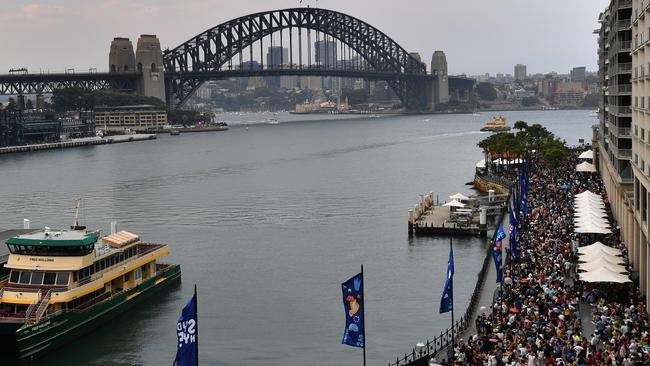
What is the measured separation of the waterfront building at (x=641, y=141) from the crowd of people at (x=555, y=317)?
4.88 ft

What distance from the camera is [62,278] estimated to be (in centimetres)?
3002

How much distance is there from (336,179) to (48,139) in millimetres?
75736

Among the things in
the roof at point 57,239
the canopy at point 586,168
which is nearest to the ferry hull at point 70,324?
the roof at point 57,239

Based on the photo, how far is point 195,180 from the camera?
82625mm

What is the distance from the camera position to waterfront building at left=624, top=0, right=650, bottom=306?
27.0m

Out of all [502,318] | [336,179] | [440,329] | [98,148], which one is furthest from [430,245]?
[98,148]

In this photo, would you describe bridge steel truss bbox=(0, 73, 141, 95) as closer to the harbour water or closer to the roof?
the harbour water

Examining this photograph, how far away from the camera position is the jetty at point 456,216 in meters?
48.2

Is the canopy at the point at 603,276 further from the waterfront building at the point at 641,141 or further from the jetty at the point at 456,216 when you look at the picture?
the jetty at the point at 456,216

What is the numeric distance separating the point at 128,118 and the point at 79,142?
118 ft

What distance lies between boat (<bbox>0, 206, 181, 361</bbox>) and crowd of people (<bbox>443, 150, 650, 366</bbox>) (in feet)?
40.0

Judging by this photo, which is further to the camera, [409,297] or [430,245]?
[430,245]

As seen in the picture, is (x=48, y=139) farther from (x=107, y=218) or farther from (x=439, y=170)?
(x=107, y=218)

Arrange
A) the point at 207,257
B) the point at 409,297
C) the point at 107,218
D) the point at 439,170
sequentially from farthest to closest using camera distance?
the point at 439,170, the point at 107,218, the point at 207,257, the point at 409,297
